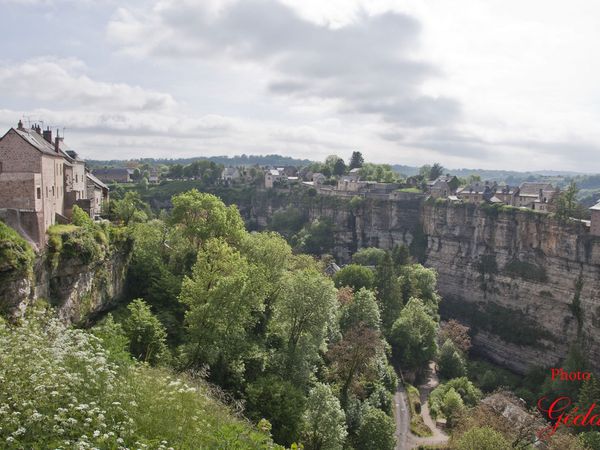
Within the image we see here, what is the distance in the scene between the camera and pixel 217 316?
28.3 metres

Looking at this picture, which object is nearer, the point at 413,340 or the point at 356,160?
the point at 413,340

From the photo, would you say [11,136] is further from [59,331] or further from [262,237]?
[262,237]

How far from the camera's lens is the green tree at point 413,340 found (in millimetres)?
53969

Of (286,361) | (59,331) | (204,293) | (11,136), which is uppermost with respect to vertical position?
(11,136)

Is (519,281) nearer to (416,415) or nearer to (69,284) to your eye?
(416,415)

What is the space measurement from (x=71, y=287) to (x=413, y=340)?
38884 mm

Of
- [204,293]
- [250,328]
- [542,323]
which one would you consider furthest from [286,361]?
[542,323]

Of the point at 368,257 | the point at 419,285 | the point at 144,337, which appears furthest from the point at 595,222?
the point at 144,337

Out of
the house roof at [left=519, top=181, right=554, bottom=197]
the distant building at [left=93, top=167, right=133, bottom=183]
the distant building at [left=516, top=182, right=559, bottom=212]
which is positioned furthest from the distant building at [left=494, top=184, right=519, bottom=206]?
the distant building at [left=93, top=167, right=133, bottom=183]

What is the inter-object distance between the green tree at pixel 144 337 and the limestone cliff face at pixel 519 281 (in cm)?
5335

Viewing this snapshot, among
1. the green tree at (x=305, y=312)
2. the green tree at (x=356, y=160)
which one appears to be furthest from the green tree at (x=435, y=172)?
the green tree at (x=305, y=312)

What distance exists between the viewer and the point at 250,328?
1398 inches

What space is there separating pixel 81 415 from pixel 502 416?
34.0 metres

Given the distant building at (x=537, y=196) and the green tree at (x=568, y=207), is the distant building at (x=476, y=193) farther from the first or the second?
the green tree at (x=568, y=207)
